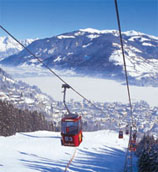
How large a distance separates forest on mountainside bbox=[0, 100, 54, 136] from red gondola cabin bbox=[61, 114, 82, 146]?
60.9 meters

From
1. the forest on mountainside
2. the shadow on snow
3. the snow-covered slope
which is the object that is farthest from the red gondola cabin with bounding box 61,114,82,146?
the forest on mountainside

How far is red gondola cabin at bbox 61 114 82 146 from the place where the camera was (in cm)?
2444

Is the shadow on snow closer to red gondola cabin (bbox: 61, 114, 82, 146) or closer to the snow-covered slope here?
the snow-covered slope

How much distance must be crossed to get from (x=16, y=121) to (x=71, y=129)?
3001 inches

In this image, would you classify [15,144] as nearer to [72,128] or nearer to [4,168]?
[4,168]

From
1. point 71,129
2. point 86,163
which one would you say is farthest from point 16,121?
point 71,129

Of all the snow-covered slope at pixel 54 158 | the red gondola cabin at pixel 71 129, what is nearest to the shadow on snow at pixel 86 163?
the snow-covered slope at pixel 54 158

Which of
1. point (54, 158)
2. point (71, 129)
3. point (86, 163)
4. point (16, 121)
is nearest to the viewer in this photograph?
point (71, 129)

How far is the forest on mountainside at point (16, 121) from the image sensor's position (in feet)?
271

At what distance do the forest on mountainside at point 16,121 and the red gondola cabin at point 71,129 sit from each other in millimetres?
Answer: 60869

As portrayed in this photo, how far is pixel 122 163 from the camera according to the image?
64.0 meters

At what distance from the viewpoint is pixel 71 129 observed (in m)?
24.8

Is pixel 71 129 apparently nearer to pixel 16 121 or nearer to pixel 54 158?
pixel 54 158

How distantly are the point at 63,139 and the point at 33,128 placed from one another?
85473 mm
